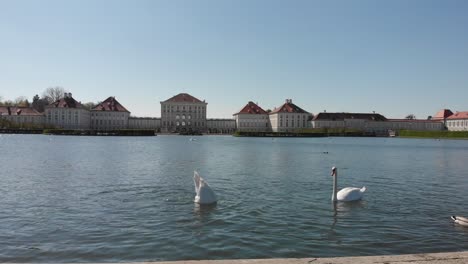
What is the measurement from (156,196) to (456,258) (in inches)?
380

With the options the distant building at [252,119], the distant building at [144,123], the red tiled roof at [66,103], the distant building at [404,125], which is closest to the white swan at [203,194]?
the red tiled roof at [66,103]

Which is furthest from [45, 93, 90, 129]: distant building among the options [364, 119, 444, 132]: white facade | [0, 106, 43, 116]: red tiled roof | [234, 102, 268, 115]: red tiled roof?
[364, 119, 444, 132]: white facade

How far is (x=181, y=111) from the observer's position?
140 m

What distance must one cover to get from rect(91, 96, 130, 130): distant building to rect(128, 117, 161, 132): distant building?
4.11 metres

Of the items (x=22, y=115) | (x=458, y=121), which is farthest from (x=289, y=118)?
(x=22, y=115)

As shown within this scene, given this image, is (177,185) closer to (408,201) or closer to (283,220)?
(283,220)

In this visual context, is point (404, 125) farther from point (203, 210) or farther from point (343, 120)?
point (203, 210)

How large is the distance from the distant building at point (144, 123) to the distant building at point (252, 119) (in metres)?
28.4

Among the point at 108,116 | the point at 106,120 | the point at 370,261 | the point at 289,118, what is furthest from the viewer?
the point at 289,118

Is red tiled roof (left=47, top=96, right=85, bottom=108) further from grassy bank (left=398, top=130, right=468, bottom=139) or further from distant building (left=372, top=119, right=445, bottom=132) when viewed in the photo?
grassy bank (left=398, top=130, right=468, bottom=139)

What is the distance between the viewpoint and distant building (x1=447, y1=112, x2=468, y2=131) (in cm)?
13962

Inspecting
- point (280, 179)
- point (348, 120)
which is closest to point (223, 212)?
point (280, 179)

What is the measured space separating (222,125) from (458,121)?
3257 inches

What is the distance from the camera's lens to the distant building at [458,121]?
458ft
